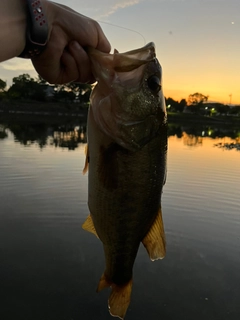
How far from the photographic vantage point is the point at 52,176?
12.7 m

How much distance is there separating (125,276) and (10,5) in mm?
1737

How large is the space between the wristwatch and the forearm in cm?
2

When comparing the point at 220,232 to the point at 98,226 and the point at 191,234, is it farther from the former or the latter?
the point at 98,226

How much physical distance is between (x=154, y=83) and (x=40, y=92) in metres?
85.0

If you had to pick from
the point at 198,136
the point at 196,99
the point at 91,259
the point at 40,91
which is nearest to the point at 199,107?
the point at 196,99

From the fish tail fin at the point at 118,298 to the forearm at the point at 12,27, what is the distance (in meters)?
1.54

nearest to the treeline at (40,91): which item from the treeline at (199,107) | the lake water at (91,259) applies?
the treeline at (199,107)

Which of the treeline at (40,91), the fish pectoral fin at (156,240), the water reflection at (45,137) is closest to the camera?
the fish pectoral fin at (156,240)

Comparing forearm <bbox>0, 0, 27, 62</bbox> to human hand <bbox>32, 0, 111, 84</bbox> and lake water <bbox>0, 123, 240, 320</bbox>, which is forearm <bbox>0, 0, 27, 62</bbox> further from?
lake water <bbox>0, 123, 240, 320</bbox>

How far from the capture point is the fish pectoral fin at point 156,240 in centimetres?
216

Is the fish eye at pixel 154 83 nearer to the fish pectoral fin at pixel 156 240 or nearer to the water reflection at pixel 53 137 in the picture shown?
the fish pectoral fin at pixel 156 240

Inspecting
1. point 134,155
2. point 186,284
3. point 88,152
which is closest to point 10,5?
point 88,152

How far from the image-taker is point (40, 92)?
83188 mm

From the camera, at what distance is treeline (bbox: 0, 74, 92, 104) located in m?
83.9
